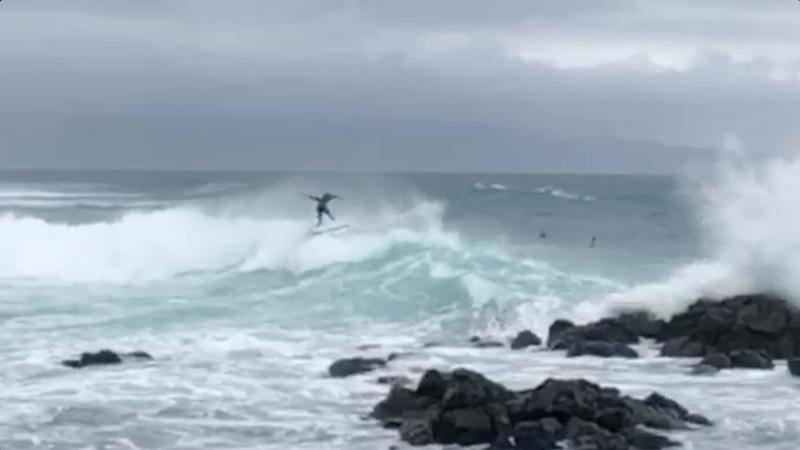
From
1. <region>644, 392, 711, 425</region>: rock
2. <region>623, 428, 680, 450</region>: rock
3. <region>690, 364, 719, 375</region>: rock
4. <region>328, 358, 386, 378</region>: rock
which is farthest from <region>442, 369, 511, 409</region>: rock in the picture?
<region>690, 364, 719, 375</region>: rock

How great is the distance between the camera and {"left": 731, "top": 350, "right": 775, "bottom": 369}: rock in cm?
2386

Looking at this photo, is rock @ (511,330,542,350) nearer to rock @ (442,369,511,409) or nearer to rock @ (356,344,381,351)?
rock @ (356,344,381,351)

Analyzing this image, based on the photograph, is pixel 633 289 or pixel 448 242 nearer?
pixel 633 289

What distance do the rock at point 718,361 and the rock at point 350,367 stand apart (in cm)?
546

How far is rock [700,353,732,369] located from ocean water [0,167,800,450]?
1.13 ft

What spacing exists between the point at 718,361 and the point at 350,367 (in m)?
6.17

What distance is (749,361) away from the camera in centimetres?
2391

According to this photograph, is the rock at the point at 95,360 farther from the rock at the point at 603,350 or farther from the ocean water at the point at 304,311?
the rock at the point at 603,350

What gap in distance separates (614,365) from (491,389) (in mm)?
5689


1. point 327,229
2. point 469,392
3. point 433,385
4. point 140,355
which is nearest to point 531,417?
point 469,392

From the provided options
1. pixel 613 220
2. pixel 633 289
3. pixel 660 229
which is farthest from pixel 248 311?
pixel 613 220

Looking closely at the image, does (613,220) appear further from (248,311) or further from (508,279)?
(248,311)

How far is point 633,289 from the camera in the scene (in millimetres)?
34500

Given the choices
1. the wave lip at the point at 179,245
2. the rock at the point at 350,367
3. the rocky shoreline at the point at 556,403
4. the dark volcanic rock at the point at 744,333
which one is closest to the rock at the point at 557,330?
the rocky shoreline at the point at 556,403
